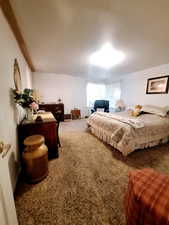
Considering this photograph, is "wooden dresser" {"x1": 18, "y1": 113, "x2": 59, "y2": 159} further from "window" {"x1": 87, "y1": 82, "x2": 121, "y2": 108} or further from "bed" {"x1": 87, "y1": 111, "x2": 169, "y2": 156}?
"window" {"x1": 87, "y1": 82, "x2": 121, "y2": 108}

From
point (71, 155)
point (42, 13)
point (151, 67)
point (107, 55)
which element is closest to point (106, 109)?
point (151, 67)

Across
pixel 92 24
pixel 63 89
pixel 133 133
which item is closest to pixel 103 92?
pixel 63 89

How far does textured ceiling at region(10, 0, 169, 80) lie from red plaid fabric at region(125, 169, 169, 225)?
6.26 ft

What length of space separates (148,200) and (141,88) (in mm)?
4267

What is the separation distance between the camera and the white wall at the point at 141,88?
3.51 m

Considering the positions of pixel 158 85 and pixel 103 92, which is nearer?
pixel 158 85

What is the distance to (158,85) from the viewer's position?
358 centimetres

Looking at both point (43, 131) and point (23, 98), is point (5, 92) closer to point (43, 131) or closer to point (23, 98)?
point (23, 98)

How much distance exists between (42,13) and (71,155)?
96.8 inches

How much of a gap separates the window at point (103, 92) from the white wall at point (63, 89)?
16.6 inches

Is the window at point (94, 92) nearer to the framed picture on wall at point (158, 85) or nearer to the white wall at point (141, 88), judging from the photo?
the white wall at point (141, 88)

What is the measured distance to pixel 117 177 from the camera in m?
1.63

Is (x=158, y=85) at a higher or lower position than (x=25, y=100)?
higher

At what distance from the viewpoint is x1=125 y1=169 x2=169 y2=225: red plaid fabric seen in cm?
66
